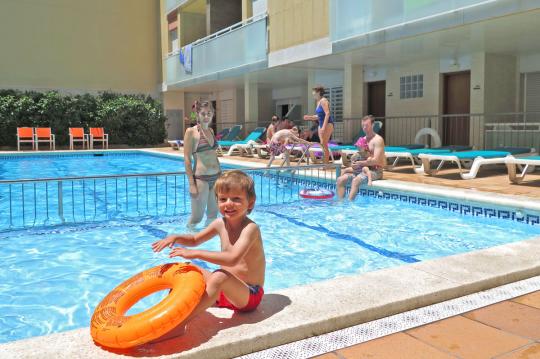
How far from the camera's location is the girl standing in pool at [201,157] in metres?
5.88

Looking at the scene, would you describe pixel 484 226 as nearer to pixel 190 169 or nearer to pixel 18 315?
pixel 190 169

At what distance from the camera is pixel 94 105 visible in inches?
960

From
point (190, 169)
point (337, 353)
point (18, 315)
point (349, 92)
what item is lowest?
point (18, 315)

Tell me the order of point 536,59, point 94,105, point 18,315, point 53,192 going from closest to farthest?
point 18,315, point 53,192, point 536,59, point 94,105

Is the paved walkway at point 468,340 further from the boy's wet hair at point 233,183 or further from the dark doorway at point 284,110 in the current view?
→ the dark doorway at point 284,110

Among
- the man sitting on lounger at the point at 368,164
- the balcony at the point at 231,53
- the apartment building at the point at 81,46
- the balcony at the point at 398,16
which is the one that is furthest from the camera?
the apartment building at the point at 81,46

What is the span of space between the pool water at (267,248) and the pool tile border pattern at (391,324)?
6.63 feet

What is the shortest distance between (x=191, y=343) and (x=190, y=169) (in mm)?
3485

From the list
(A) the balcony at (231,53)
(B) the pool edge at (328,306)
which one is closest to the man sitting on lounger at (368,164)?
(B) the pool edge at (328,306)

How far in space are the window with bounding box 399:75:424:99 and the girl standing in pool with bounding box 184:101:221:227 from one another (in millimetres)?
11053

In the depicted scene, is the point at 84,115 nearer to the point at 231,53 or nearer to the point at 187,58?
the point at 187,58

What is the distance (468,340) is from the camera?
8.80 feet

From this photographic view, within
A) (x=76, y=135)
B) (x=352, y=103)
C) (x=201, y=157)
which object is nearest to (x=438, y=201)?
(x=201, y=157)

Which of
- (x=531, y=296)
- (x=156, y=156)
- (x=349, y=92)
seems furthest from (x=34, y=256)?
(x=156, y=156)
